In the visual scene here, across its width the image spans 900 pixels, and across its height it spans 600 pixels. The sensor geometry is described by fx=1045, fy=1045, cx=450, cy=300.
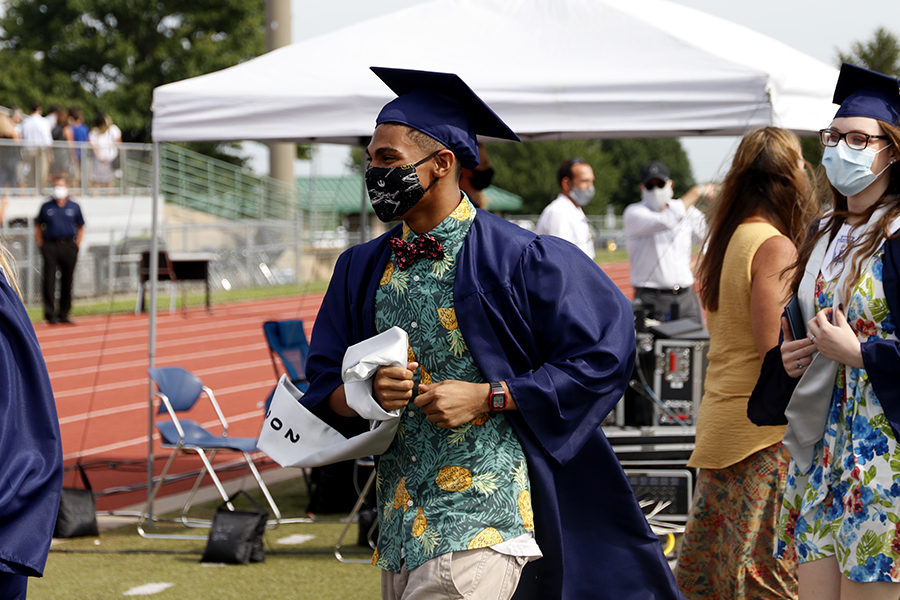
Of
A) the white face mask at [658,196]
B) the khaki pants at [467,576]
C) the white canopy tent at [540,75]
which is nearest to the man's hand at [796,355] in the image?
the khaki pants at [467,576]

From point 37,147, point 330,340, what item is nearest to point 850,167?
point 330,340

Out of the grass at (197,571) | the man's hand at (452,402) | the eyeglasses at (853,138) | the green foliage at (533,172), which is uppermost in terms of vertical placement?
the green foliage at (533,172)

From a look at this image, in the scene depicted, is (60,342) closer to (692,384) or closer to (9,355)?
(692,384)

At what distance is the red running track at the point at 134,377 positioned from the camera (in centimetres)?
802

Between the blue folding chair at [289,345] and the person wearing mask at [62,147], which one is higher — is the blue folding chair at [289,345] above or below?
below

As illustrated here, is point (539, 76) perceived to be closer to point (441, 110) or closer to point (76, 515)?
point (441, 110)

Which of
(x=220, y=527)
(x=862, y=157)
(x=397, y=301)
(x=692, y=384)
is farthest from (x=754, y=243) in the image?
(x=220, y=527)

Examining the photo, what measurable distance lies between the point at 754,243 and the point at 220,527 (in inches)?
129

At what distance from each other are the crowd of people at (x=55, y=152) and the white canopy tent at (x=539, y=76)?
15013 millimetres

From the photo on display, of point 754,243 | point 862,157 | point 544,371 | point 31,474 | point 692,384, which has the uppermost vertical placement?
point 862,157

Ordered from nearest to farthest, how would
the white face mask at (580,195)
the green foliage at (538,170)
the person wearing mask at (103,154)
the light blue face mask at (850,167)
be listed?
the light blue face mask at (850,167) < the white face mask at (580,195) < the person wearing mask at (103,154) < the green foliage at (538,170)

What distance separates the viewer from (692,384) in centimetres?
604

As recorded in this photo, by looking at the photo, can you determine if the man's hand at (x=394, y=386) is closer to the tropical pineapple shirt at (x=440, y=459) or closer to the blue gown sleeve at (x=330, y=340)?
the tropical pineapple shirt at (x=440, y=459)

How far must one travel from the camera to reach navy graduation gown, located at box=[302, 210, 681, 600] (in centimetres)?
253
